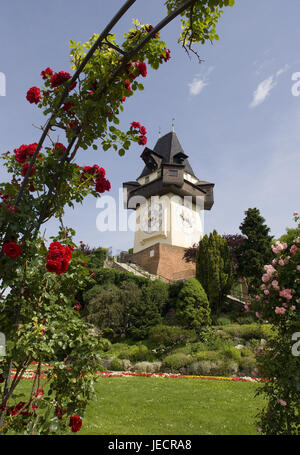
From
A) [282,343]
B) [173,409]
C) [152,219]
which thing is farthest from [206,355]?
[152,219]

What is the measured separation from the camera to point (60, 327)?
2764 millimetres

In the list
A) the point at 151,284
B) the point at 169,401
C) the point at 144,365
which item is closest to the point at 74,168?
the point at 169,401

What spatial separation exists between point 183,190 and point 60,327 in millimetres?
36738

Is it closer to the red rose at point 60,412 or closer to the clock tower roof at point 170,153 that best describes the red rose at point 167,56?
the red rose at point 60,412

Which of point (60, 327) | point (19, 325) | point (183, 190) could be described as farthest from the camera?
point (183, 190)

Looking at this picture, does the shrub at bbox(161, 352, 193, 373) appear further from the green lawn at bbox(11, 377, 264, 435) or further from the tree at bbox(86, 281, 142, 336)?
the tree at bbox(86, 281, 142, 336)

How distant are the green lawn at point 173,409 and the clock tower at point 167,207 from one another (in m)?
22.7

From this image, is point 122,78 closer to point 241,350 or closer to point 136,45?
point 136,45

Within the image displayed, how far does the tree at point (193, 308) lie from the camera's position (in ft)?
65.3

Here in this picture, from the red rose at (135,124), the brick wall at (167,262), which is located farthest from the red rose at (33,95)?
the brick wall at (167,262)

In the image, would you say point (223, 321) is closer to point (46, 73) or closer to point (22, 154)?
point (22, 154)

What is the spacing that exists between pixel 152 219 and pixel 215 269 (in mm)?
15910

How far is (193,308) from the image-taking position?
802 inches

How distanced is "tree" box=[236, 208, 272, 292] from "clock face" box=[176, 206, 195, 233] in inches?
482
